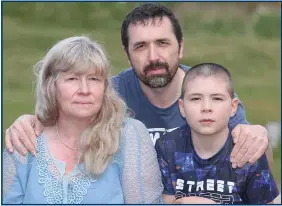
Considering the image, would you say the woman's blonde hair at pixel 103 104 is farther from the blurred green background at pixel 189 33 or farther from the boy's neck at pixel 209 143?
the blurred green background at pixel 189 33

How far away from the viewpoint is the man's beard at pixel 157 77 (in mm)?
3311

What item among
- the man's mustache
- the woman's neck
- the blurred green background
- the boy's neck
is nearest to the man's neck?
the man's mustache

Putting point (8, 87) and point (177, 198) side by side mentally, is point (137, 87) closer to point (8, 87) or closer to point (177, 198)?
point (177, 198)

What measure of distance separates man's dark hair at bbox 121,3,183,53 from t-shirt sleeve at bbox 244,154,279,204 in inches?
41.0

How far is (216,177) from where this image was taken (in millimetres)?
2826

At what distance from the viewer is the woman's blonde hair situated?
2.69 meters

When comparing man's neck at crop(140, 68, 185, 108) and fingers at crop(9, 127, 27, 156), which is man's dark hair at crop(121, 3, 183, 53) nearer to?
man's neck at crop(140, 68, 185, 108)

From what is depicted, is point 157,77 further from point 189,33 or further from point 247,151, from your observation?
point 189,33

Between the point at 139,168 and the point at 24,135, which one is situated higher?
the point at 24,135

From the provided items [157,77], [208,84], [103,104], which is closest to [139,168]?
[103,104]

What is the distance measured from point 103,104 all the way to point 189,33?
9548mm

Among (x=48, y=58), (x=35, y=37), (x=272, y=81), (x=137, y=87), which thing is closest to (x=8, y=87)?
(x=35, y=37)

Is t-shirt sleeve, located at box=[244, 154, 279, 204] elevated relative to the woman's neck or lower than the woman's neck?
lower

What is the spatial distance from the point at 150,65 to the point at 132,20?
340mm
